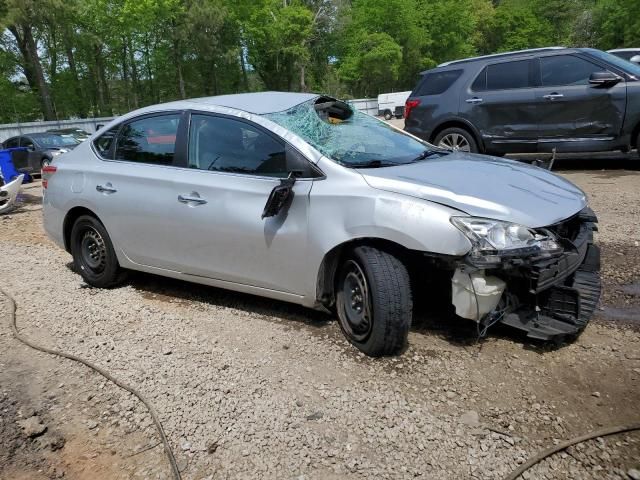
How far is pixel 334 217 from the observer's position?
3.31 metres

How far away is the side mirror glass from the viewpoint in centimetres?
754

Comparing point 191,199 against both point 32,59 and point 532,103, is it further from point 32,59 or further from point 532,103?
point 32,59

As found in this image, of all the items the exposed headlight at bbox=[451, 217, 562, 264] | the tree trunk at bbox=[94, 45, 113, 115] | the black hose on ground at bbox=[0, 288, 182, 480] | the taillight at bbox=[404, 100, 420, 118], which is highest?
the tree trunk at bbox=[94, 45, 113, 115]

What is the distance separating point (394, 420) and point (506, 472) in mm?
594

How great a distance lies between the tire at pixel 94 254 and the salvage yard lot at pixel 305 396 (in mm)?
498

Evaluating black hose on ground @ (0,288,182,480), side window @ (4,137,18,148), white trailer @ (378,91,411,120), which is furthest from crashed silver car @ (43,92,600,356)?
white trailer @ (378,91,411,120)

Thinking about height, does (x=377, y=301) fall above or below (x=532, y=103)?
below

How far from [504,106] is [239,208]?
607cm

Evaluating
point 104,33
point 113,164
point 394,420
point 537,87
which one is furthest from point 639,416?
point 104,33

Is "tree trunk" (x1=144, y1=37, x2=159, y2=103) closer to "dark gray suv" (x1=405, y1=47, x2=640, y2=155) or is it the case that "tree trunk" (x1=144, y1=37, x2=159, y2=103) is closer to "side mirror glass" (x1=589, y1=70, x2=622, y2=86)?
"dark gray suv" (x1=405, y1=47, x2=640, y2=155)

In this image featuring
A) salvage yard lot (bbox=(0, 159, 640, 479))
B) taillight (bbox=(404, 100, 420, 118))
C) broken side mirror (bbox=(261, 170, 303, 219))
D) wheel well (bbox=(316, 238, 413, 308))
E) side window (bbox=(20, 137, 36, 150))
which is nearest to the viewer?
salvage yard lot (bbox=(0, 159, 640, 479))

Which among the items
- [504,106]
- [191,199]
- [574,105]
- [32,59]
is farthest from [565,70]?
[32,59]

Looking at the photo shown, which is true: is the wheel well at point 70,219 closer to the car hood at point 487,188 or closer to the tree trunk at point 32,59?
the car hood at point 487,188

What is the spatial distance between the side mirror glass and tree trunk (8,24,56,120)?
4003 cm
